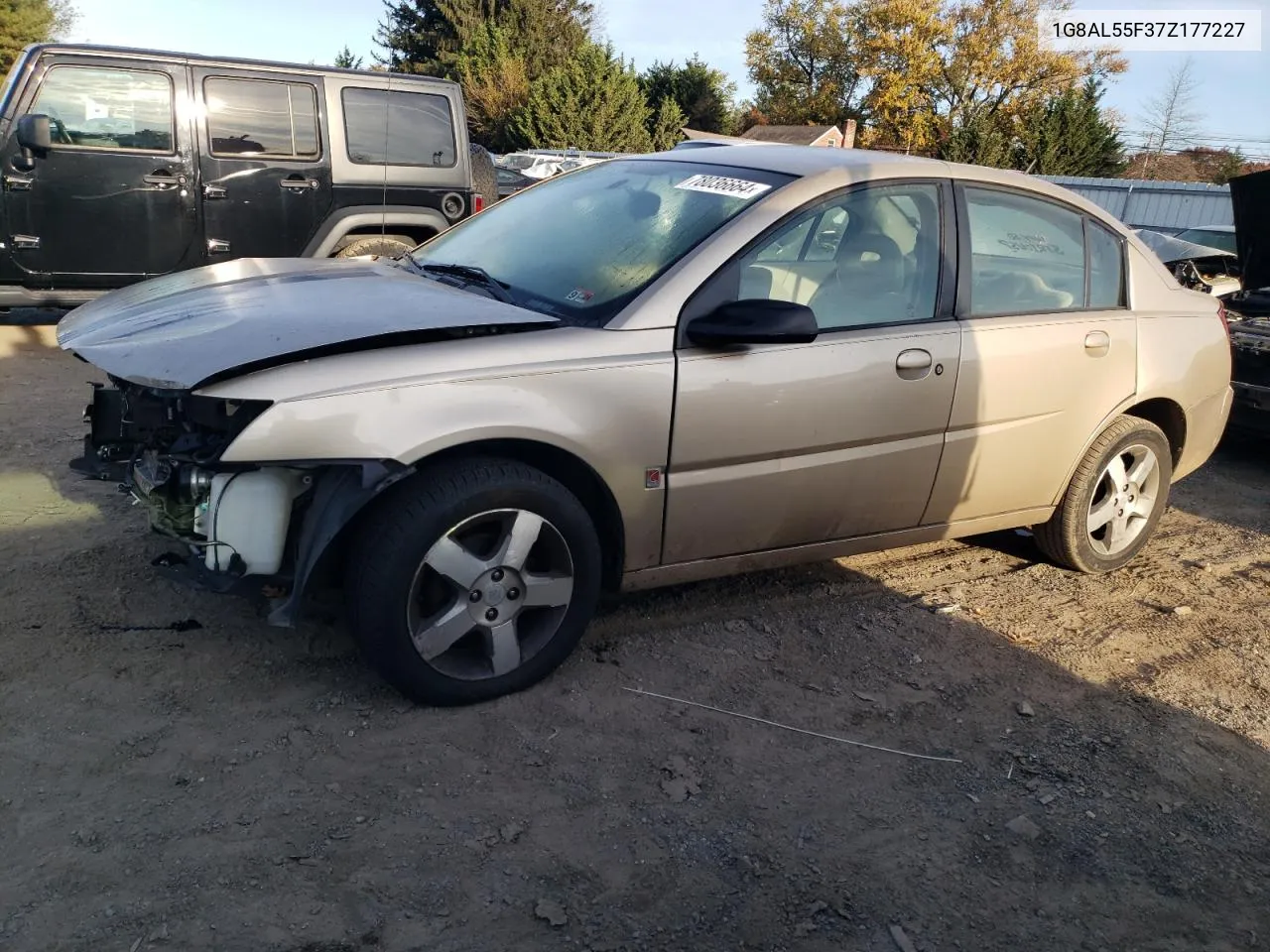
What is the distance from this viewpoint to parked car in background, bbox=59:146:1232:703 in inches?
120

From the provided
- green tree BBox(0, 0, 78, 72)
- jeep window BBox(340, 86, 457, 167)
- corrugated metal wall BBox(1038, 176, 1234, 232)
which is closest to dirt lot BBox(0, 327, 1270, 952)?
jeep window BBox(340, 86, 457, 167)

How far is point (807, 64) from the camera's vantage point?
52.4 meters

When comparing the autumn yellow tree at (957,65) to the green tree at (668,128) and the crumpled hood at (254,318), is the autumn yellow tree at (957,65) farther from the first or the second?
the crumpled hood at (254,318)

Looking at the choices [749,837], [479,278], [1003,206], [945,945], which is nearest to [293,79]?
[479,278]

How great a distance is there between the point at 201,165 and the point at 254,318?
517 cm

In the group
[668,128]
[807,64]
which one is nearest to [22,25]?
[668,128]

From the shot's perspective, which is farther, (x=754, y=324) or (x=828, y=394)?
(x=828, y=394)

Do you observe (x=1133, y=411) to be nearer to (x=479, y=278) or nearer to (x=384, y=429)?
(x=479, y=278)

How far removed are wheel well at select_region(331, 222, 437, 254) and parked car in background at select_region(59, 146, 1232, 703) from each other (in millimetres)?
3892

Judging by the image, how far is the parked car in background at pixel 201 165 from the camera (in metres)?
7.29

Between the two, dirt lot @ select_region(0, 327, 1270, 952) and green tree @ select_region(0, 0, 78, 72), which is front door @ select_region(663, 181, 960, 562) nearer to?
dirt lot @ select_region(0, 327, 1270, 952)

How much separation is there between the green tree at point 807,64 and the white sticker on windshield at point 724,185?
48801 mm

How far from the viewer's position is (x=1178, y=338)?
15.5 feet

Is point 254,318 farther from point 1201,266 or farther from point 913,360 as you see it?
point 1201,266
